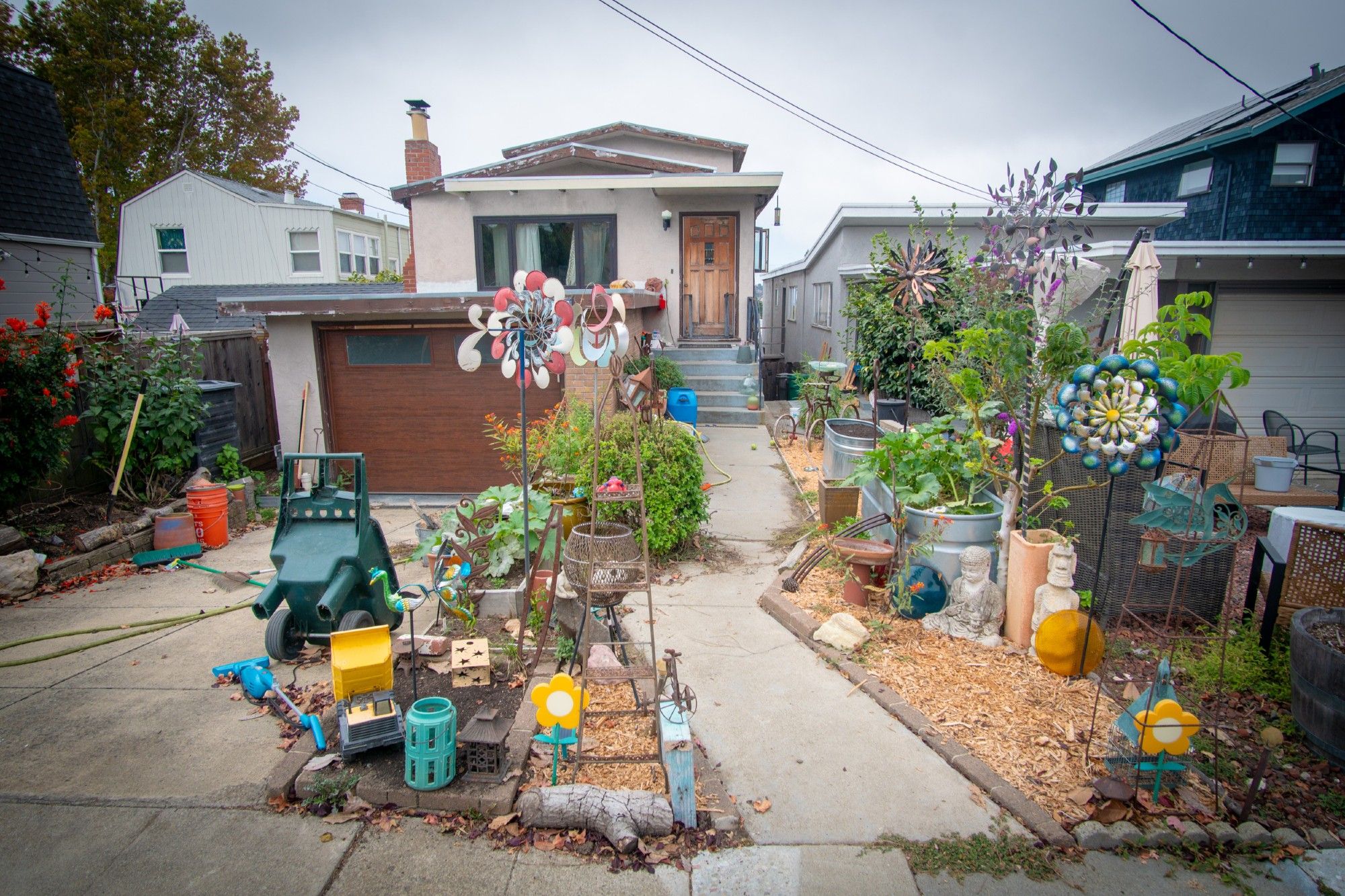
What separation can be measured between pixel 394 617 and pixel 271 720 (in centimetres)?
111

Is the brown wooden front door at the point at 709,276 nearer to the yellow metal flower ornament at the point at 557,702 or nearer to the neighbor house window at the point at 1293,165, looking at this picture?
the neighbor house window at the point at 1293,165

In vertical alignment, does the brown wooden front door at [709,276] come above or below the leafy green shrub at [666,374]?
above

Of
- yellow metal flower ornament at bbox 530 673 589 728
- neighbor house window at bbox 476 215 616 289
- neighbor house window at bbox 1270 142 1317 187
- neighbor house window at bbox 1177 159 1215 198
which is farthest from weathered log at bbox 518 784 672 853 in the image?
neighbor house window at bbox 1177 159 1215 198

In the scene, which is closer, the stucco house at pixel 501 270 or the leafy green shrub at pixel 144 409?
the leafy green shrub at pixel 144 409

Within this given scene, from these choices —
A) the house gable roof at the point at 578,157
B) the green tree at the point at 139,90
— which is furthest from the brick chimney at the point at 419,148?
the green tree at the point at 139,90

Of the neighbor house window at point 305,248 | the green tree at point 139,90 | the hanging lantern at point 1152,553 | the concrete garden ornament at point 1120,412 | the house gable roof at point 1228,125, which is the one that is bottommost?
the hanging lantern at point 1152,553

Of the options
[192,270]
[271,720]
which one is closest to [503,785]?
[271,720]

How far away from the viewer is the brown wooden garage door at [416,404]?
841cm

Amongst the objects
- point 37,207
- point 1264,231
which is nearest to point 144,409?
point 37,207

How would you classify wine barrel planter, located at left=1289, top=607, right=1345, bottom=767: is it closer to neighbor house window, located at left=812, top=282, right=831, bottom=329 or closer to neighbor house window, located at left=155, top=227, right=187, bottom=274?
neighbor house window, located at left=812, top=282, right=831, bottom=329

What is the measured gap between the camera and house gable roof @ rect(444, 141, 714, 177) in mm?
12922

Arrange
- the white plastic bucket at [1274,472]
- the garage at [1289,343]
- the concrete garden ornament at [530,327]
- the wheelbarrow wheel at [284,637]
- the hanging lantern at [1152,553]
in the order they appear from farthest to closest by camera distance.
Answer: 1. the garage at [1289,343]
2. the white plastic bucket at [1274,472]
3. the wheelbarrow wheel at [284,637]
4. the concrete garden ornament at [530,327]
5. the hanging lantern at [1152,553]

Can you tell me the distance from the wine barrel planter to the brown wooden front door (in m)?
11.7

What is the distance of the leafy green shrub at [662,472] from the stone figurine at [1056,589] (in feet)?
9.25
